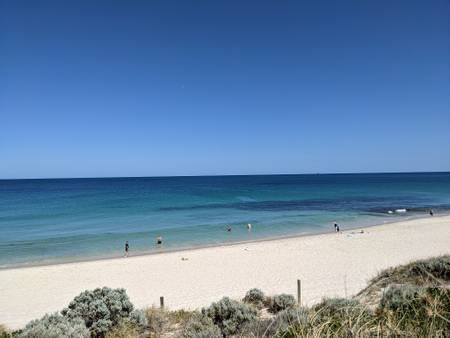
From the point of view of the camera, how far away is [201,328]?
21.5ft

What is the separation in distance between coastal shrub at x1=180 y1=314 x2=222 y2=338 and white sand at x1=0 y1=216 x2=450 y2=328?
16.3 feet

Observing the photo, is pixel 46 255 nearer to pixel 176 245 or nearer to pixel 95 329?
pixel 176 245

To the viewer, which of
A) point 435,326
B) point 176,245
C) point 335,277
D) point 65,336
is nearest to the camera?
point 435,326

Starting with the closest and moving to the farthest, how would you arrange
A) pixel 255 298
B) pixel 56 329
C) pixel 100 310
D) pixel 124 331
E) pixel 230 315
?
pixel 56 329, pixel 124 331, pixel 100 310, pixel 230 315, pixel 255 298

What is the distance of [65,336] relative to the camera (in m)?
5.73

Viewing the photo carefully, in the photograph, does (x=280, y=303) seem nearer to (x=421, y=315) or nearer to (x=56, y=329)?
(x=56, y=329)

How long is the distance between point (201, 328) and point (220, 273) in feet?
36.1

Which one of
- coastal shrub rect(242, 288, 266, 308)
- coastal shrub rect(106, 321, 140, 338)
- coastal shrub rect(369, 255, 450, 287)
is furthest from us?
coastal shrub rect(242, 288, 266, 308)

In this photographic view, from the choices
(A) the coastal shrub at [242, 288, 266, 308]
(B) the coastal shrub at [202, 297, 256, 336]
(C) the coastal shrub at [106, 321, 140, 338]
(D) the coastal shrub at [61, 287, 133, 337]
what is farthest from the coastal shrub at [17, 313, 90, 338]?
(A) the coastal shrub at [242, 288, 266, 308]

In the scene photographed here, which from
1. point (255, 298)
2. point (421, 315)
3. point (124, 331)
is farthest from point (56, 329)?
point (255, 298)

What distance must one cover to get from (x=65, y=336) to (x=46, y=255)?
19030 mm

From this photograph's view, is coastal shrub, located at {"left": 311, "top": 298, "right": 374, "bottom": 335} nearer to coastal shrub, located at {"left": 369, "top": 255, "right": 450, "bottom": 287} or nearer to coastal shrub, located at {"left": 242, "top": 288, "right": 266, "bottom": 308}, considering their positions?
coastal shrub, located at {"left": 369, "top": 255, "right": 450, "bottom": 287}

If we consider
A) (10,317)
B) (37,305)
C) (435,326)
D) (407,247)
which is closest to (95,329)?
(435,326)

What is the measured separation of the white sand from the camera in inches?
542
